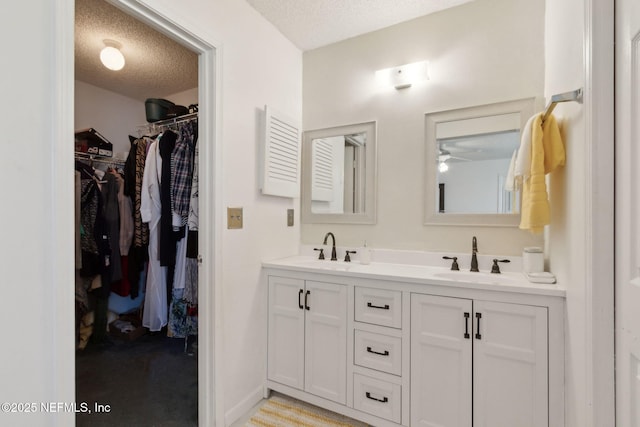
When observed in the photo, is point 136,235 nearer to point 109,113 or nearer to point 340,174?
point 109,113

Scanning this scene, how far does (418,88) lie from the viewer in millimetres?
2049

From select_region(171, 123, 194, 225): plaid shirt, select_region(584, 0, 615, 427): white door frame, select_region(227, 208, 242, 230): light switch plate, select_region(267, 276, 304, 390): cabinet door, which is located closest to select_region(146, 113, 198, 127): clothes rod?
select_region(171, 123, 194, 225): plaid shirt

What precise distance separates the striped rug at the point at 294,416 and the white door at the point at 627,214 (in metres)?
1.30

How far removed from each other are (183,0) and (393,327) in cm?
199

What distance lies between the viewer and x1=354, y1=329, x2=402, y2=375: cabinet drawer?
159 cm

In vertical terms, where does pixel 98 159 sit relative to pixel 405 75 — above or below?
below

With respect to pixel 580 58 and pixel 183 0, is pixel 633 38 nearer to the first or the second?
pixel 580 58

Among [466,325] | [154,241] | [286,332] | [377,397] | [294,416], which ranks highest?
[154,241]

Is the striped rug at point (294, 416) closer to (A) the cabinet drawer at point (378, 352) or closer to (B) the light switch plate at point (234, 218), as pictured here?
(A) the cabinet drawer at point (378, 352)

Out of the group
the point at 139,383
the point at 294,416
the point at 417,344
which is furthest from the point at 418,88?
the point at 139,383

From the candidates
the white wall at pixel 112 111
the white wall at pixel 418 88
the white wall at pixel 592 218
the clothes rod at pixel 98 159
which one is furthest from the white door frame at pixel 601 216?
the clothes rod at pixel 98 159

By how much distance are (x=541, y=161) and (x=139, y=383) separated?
272 cm
